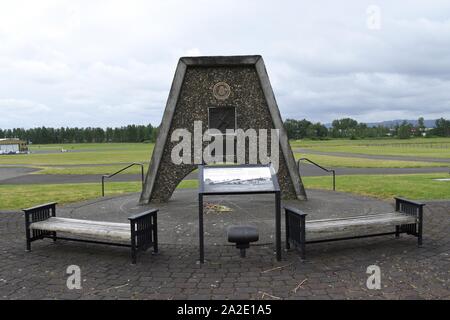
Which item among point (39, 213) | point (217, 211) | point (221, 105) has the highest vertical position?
point (221, 105)

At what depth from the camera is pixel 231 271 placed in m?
5.32

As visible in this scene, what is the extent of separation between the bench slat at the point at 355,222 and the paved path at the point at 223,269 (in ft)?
1.48

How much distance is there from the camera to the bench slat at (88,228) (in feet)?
19.2

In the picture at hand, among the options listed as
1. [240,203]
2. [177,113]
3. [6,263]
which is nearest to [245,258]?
[6,263]

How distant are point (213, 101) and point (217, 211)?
328cm

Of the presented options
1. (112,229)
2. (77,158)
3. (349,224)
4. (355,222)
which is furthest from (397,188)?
(77,158)

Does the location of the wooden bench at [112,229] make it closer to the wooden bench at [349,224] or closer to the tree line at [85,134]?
the wooden bench at [349,224]

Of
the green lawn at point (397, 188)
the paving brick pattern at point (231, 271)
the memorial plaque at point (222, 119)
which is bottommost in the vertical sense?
the green lawn at point (397, 188)

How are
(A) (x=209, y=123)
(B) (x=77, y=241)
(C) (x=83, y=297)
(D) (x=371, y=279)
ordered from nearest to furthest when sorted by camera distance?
(C) (x=83, y=297) < (D) (x=371, y=279) < (B) (x=77, y=241) < (A) (x=209, y=123)

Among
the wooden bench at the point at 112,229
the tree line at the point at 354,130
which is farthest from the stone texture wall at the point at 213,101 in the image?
the tree line at the point at 354,130

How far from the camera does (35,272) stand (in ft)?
17.6

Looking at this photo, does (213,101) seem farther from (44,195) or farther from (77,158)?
(77,158)

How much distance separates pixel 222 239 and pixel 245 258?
3.67 ft
